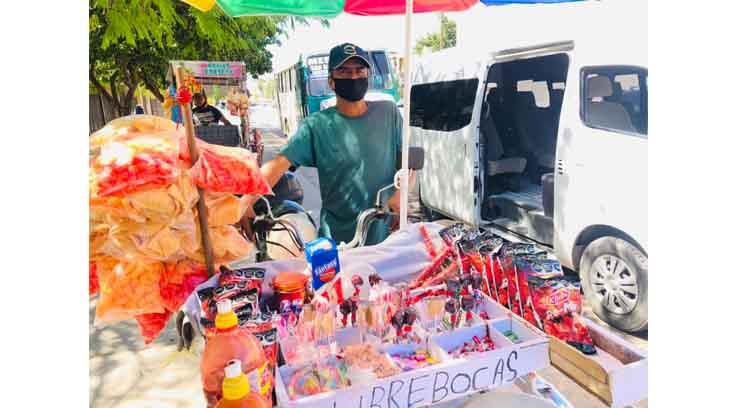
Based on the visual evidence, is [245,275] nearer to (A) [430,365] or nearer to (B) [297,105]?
(A) [430,365]

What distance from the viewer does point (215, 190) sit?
154cm

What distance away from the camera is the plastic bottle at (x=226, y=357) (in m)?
1.23

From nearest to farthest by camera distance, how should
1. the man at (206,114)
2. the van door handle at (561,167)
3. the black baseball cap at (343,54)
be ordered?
1. the black baseball cap at (343,54)
2. the van door handle at (561,167)
3. the man at (206,114)

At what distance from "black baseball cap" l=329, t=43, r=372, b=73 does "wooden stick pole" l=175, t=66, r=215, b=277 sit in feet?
4.01

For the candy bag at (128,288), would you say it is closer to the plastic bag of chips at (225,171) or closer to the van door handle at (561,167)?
the plastic bag of chips at (225,171)

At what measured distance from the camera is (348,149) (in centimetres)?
286

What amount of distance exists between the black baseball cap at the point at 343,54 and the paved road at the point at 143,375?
1911 millimetres

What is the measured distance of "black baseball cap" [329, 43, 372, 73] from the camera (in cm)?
266

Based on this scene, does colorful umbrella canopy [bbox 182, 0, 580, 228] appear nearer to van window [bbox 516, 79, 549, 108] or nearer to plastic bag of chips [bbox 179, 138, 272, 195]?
plastic bag of chips [bbox 179, 138, 272, 195]

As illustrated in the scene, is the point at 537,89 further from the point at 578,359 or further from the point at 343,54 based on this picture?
the point at 578,359

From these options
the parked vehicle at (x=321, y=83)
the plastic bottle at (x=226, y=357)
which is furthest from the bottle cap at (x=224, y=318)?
the parked vehicle at (x=321, y=83)

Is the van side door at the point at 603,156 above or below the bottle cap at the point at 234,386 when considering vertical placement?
above

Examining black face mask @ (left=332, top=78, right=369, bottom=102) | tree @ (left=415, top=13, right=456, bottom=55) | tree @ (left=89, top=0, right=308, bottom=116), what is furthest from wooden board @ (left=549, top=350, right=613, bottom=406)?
tree @ (left=415, top=13, right=456, bottom=55)

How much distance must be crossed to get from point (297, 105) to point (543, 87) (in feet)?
29.2
